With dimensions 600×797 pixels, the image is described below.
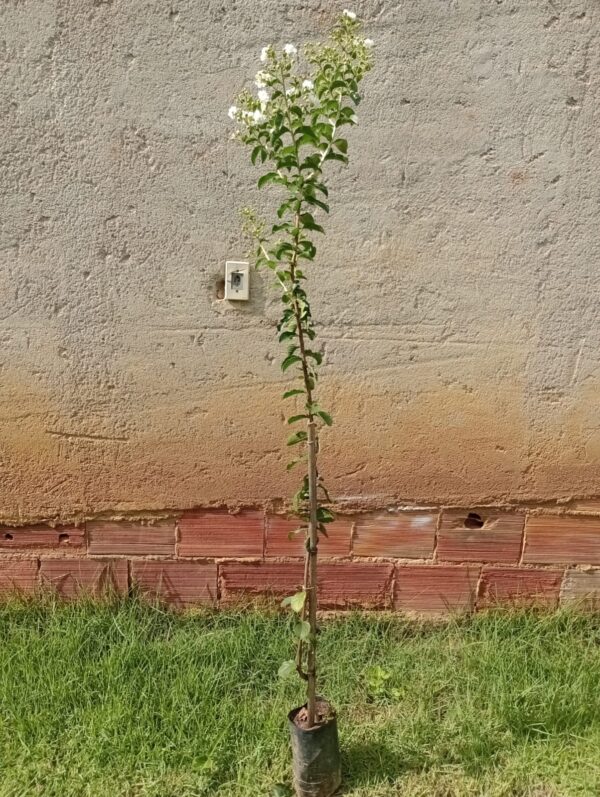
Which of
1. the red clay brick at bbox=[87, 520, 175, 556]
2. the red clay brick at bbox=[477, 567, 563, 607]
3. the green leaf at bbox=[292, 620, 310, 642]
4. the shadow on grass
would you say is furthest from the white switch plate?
the shadow on grass

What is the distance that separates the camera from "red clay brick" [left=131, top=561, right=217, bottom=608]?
113 inches

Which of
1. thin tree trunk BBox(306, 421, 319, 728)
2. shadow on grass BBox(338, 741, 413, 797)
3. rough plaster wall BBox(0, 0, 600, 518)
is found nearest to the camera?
thin tree trunk BBox(306, 421, 319, 728)

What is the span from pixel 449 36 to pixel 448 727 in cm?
228

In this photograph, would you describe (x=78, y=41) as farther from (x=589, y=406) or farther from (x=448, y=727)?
(x=448, y=727)

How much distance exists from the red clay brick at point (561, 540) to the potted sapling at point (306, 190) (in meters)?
0.97

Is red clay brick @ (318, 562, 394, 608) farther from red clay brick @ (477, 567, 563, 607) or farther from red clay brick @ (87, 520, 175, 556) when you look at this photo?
red clay brick @ (87, 520, 175, 556)

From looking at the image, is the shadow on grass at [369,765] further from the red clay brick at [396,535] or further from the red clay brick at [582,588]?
the red clay brick at [582,588]

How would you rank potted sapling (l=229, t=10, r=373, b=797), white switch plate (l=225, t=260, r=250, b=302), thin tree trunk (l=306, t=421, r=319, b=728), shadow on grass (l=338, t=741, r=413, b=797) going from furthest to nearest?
white switch plate (l=225, t=260, r=250, b=302)
shadow on grass (l=338, t=741, r=413, b=797)
thin tree trunk (l=306, t=421, r=319, b=728)
potted sapling (l=229, t=10, r=373, b=797)

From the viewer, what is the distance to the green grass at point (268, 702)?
89.9 inches

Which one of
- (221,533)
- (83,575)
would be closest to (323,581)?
(221,533)

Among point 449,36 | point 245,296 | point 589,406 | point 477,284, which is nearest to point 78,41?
point 245,296

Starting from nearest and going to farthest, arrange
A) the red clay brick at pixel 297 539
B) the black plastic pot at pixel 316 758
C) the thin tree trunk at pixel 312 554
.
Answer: the thin tree trunk at pixel 312 554, the black plastic pot at pixel 316 758, the red clay brick at pixel 297 539

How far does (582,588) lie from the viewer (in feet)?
9.53

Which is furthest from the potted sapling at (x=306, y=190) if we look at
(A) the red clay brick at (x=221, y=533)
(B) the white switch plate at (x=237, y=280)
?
(A) the red clay brick at (x=221, y=533)
